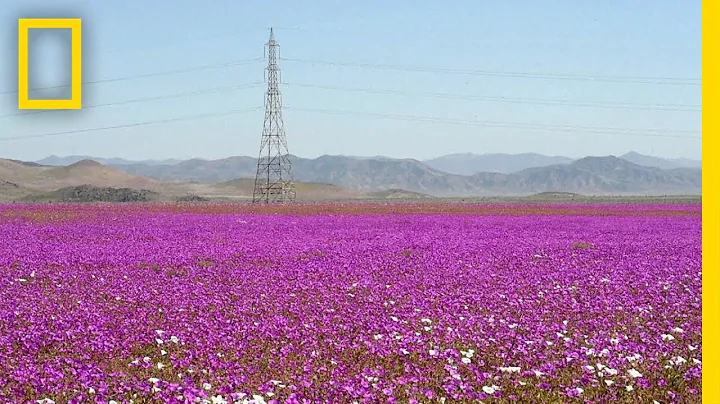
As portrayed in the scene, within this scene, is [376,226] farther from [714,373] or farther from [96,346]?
[714,373]

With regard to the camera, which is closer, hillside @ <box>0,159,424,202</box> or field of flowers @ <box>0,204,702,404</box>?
field of flowers @ <box>0,204,702,404</box>

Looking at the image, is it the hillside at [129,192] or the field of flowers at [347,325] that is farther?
the hillside at [129,192]

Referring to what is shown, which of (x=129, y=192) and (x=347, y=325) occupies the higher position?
(x=129, y=192)

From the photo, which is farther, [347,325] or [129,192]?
[129,192]

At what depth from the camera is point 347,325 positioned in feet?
36.0

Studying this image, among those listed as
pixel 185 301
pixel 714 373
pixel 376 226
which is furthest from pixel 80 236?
pixel 714 373

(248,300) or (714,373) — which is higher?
(714,373)

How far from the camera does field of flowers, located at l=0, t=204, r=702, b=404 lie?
774 cm

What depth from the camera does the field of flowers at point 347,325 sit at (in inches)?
305

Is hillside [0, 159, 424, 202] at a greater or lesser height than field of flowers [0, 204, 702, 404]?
greater

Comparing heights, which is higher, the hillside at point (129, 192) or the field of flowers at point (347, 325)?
the hillside at point (129, 192)

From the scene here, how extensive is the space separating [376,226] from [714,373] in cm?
3321

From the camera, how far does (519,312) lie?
12328mm

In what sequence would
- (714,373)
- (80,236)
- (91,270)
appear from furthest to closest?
(80,236), (91,270), (714,373)
